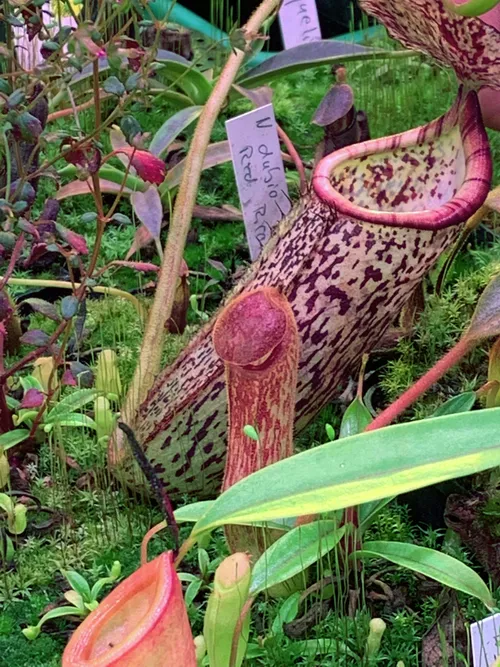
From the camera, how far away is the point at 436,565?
2.72ft

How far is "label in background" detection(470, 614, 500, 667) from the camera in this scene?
2.46 feet

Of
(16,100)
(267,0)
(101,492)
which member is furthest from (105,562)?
(267,0)

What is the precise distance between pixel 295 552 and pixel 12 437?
19.4 inches

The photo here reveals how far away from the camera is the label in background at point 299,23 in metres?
1.95

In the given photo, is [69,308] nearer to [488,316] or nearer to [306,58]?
[488,316]

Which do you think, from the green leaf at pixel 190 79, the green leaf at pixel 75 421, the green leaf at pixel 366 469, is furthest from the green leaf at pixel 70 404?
the green leaf at pixel 190 79

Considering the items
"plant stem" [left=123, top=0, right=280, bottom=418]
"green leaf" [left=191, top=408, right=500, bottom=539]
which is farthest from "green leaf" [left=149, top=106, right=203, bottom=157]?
"green leaf" [left=191, top=408, right=500, bottom=539]

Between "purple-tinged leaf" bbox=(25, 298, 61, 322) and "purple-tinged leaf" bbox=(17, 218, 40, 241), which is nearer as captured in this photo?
"purple-tinged leaf" bbox=(17, 218, 40, 241)

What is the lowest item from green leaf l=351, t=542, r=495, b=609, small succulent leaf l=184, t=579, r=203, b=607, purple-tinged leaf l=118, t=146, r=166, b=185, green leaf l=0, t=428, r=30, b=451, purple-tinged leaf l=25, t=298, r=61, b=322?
small succulent leaf l=184, t=579, r=203, b=607

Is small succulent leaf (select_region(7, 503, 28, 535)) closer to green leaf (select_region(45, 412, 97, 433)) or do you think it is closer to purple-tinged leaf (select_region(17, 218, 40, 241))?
green leaf (select_region(45, 412, 97, 433))

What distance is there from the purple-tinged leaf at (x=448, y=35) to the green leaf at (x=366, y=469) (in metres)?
0.49

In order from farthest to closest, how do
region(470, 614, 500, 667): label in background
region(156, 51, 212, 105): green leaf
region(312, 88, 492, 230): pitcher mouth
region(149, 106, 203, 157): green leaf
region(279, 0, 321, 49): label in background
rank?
region(279, 0, 321, 49): label in background → region(156, 51, 212, 105): green leaf → region(149, 106, 203, 157): green leaf → region(312, 88, 492, 230): pitcher mouth → region(470, 614, 500, 667): label in background

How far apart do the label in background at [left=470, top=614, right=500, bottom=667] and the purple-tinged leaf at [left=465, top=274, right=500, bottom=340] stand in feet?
1.02

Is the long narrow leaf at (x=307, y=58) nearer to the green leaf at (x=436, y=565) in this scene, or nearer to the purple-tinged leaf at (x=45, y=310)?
the purple-tinged leaf at (x=45, y=310)
